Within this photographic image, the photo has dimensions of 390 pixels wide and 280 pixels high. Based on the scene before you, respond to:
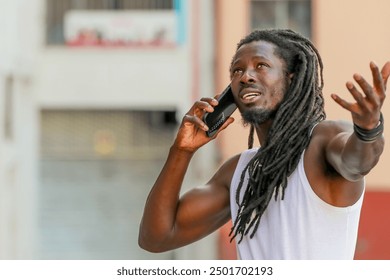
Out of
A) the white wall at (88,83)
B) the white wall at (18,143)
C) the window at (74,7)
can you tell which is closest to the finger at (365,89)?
the white wall at (18,143)

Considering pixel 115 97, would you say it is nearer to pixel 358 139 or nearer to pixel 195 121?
pixel 195 121

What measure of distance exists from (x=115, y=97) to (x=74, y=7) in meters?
1.23

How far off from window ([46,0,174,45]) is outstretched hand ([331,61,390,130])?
37.1ft

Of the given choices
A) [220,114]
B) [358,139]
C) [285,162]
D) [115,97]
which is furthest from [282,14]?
[358,139]

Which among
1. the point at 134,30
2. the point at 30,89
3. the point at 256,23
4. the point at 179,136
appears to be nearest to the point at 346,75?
the point at 256,23

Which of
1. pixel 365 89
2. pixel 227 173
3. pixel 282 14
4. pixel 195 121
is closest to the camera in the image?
pixel 365 89

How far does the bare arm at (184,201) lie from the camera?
10.1ft

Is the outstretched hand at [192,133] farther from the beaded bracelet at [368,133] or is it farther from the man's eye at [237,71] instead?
the beaded bracelet at [368,133]

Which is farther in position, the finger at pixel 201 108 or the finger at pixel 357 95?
the finger at pixel 201 108

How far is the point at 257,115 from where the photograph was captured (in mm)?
2906

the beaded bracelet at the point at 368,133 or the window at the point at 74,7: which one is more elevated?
the beaded bracelet at the point at 368,133

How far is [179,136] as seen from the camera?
3061 mm

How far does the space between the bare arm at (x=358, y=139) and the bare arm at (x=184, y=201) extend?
1.41ft

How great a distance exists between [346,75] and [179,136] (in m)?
9.61
